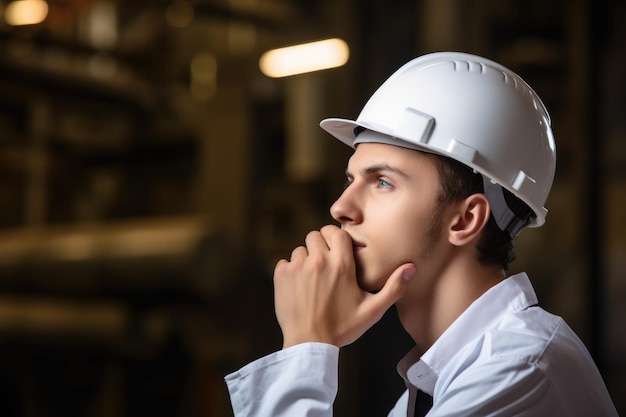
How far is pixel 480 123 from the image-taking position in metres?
1.60

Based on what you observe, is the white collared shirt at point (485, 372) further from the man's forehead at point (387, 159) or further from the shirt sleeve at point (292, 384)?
the man's forehead at point (387, 159)

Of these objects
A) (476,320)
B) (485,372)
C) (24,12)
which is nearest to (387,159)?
(476,320)

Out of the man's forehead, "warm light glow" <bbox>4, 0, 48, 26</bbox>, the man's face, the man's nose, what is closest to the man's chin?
the man's face

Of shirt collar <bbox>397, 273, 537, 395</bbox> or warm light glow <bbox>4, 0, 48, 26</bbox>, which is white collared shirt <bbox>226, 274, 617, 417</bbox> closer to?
shirt collar <bbox>397, 273, 537, 395</bbox>

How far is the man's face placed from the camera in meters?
1.59

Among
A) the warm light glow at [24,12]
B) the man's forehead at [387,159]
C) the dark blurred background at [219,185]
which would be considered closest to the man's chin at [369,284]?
the man's forehead at [387,159]

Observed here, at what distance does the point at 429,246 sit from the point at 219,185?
13.1ft

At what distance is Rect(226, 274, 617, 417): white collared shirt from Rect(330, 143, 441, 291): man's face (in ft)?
A: 0.58

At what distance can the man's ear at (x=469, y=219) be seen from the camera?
1621mm

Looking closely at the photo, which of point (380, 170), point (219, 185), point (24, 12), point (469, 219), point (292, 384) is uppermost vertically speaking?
point (24, 12)

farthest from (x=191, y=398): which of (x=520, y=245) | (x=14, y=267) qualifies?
(x=520, y=245)

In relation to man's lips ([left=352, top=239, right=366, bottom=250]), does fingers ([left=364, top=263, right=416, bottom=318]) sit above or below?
below

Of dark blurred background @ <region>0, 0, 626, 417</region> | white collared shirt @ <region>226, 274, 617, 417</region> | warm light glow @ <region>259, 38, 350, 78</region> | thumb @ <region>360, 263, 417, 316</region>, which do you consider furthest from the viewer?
warm light glow @ <region>259, 38, 350, 78</region>

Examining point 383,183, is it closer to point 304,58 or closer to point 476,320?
point 476,320
